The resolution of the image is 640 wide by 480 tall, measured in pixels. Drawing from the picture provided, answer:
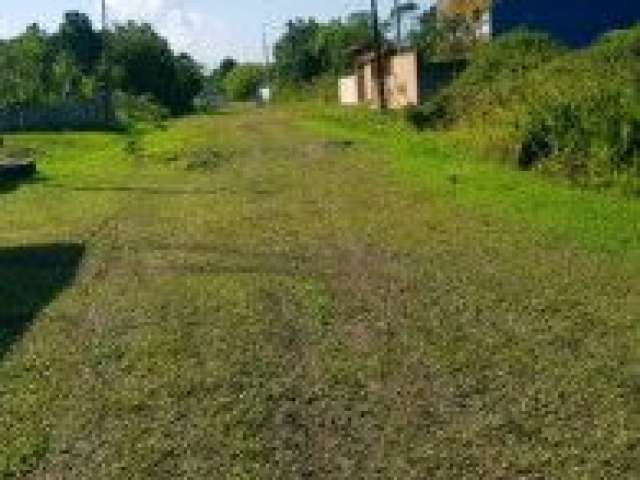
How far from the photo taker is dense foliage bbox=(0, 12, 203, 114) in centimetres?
6734

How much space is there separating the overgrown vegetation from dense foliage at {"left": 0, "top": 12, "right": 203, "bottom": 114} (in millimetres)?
31662

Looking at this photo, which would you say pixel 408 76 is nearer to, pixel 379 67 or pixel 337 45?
pixel 379 67

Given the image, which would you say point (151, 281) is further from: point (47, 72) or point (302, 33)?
point (302, 33)

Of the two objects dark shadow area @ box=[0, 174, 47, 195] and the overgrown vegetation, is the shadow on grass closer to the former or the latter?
the overgrown vegetation

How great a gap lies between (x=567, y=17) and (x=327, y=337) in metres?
48.4

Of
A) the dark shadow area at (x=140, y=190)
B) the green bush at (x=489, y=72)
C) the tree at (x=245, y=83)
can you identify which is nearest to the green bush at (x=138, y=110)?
the green bush at (x=489, y=72)

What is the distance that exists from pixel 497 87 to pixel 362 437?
97.4ft

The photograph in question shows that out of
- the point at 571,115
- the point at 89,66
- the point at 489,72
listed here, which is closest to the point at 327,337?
the point at 571,115

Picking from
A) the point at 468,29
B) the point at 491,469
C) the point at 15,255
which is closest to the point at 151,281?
the point at 15,255

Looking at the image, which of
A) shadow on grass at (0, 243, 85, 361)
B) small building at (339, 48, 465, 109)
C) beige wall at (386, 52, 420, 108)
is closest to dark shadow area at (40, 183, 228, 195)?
shadow on grass at (0, 243, 85, 361)

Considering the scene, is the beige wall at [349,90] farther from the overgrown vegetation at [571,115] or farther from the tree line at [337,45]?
the overgrown vegetation at [571,115]

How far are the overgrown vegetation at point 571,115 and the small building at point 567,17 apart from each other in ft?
55.0

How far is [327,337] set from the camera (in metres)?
11.3

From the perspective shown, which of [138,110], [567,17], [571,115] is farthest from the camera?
[138,110]
